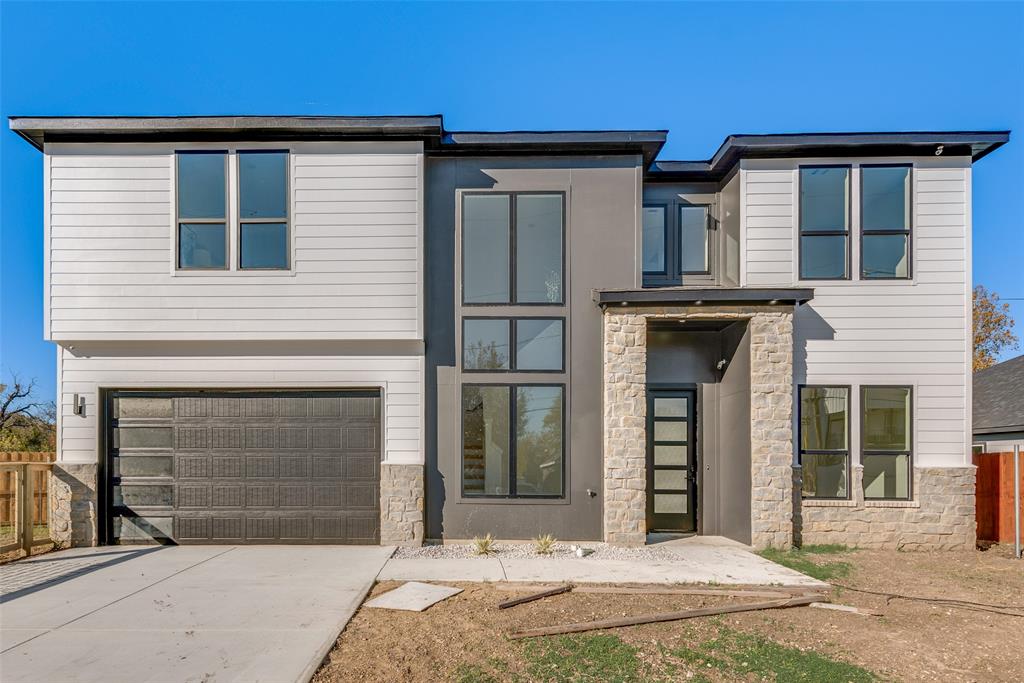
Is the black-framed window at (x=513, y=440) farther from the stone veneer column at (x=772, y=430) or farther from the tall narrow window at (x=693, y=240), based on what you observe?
the tall narrow window at (x=693, y=240)

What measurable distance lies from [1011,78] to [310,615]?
1554 centimetres

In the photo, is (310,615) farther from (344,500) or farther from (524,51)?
(524,51)

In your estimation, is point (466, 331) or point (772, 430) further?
point (466, 331)

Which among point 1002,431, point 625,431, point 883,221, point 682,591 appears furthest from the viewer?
point 1002,431

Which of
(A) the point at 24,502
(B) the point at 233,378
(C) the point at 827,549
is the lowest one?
(C) the point at 827,549

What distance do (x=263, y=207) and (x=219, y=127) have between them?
4.02ft

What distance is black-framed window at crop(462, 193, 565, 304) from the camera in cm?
870

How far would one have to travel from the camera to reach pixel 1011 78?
11.6m

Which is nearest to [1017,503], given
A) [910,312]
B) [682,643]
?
[910,312]

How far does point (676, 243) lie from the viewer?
959 cm

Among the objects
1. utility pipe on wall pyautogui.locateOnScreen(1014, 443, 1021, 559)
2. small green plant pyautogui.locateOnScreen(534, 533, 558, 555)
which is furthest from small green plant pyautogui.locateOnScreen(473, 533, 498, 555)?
utility pipe on wall pyautogui.locateOnScreen(1014, 443, 1021, 559)

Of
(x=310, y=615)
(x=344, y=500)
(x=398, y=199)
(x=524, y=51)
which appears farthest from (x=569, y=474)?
(x=524, y=51)

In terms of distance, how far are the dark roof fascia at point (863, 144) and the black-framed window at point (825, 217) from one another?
0.98ft

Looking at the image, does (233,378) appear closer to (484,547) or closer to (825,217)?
(484,547)
